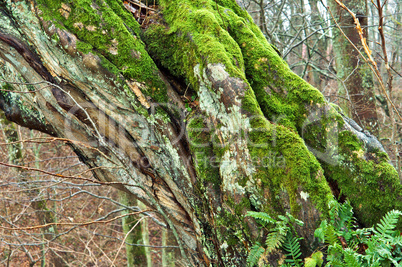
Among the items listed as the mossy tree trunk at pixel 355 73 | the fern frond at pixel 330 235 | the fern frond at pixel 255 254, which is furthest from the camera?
the mossy tree trunk at pixel 355 73

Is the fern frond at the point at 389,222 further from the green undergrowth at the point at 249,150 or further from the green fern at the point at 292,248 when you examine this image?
the green fern at the point at 292,248

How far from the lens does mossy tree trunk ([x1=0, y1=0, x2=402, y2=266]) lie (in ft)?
7.65

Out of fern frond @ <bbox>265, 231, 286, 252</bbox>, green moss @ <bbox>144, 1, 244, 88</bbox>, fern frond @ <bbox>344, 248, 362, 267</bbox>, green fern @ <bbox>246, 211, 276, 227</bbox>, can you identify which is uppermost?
green moss @ <bbox>144, 1, 244, 88</bbox>

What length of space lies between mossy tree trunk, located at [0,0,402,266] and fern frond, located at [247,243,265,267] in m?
0.08

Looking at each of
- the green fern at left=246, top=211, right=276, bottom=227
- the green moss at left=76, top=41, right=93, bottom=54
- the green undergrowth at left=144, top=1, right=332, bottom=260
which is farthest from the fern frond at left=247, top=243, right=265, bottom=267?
the green moss at left=76, top=41, right=93, bottom=54

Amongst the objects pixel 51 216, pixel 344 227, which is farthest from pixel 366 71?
pixel 51 216

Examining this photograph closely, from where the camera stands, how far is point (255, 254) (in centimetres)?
218

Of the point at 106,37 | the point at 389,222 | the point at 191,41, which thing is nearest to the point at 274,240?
the point at 389,222

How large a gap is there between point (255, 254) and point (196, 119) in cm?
115

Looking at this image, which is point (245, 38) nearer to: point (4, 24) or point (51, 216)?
point (4, 24)

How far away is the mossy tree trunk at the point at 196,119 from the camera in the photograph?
91.8 inches

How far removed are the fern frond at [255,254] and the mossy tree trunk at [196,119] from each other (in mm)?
82

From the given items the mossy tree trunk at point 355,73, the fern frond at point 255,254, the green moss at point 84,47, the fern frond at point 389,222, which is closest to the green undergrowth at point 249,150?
the fern frond at point 255,254

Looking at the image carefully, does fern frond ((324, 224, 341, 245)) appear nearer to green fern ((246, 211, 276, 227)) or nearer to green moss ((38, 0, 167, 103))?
green fern ((246, 211, 276, 227))
